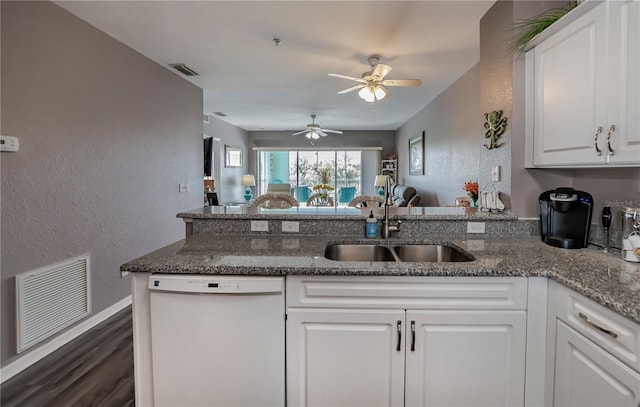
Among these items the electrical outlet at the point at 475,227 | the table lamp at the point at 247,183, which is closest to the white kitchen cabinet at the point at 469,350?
the electrical outlet at the point at 475,227

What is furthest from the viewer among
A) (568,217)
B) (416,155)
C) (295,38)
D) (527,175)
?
(416,155)

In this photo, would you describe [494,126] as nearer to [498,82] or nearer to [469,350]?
[498,82]

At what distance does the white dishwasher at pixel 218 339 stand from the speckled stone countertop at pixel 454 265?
67 mm

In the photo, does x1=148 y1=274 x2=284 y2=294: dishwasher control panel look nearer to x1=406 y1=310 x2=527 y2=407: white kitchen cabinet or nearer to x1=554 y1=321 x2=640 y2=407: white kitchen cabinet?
x1=406 y1=310 x2=527 y2=407: white kitchen cabinet

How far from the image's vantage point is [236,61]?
3666mm

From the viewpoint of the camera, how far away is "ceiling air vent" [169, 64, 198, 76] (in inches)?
151

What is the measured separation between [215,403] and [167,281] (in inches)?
22.8

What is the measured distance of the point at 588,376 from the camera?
1.19 m

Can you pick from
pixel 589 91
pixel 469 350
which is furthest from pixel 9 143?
pixel 589 91

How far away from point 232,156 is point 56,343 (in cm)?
590

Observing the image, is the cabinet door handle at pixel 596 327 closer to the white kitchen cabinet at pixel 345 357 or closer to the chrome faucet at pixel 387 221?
the white kitchen cabinet at pixel 345 357

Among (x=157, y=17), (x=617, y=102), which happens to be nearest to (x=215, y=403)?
(x=617, y=102)

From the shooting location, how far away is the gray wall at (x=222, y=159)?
711 centimetres

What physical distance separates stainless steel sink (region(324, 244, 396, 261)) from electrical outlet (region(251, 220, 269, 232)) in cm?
46
